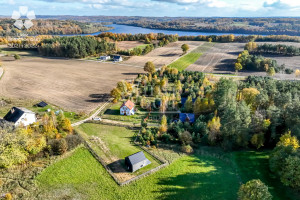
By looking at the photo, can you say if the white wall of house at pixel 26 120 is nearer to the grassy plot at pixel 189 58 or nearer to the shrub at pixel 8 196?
the shrub at pixel 8 196

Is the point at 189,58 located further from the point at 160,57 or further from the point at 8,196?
the point at 8,196

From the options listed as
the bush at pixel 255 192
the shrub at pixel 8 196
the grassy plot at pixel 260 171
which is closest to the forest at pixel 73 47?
the shrub at pixel 8 196

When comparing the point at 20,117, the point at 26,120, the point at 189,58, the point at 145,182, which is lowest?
the point at 145,182

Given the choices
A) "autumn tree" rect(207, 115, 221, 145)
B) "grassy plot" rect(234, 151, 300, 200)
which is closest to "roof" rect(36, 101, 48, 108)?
"autumn tree" rect(207, 115, 221, 145)

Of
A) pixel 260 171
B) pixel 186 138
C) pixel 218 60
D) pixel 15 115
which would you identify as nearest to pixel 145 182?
pixel 186 138

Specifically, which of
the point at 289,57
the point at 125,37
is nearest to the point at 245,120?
the point at 289,57

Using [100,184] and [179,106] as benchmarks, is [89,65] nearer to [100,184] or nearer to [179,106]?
[179,106]
